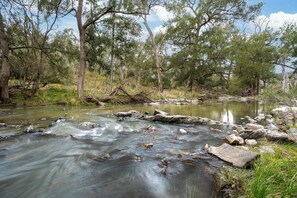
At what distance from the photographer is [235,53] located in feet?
89.9

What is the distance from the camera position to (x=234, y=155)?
4180 millimetres

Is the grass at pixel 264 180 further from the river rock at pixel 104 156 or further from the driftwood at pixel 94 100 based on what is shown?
the driftwood at pixel 94 100

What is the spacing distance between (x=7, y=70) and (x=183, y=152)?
11.3 m

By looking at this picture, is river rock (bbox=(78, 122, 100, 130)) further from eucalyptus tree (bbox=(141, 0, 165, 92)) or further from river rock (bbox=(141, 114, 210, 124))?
eucalyptus tree (bbox=(141, 0, 165, 92))

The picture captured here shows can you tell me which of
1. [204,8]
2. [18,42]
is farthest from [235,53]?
[18,42]

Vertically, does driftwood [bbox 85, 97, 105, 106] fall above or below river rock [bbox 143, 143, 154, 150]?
above

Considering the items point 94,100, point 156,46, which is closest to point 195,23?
point 156,46

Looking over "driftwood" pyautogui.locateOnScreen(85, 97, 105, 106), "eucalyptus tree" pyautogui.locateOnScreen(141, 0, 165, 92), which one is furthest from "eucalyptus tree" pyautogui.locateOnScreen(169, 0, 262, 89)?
"driftwood" pyautogui.locateOnScreen(85, 97, 105, 106)

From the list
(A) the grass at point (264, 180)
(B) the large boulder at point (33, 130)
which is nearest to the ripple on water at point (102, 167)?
(A) the grass at point (264, 180)

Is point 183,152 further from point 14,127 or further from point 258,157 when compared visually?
point 14,127

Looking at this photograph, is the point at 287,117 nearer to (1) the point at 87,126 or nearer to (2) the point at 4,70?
(1) the point at 87,126

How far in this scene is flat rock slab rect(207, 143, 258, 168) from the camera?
3848 mm

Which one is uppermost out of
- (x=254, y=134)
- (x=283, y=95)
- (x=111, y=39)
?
(x=111, y=39)

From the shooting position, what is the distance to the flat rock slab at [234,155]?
12.6 ft
